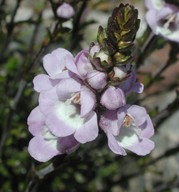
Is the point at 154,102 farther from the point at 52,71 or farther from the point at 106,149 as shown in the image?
the point at 52,71

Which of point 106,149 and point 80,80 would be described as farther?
point 106,149

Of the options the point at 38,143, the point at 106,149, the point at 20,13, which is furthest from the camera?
the point at 20,13

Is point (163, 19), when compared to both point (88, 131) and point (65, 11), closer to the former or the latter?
point (65, 11)

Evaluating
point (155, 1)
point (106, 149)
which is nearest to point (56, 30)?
point (155, 1)

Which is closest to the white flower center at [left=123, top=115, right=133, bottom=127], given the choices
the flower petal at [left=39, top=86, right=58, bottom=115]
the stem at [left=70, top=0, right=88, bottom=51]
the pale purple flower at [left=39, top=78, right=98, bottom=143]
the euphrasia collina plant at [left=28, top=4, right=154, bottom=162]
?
the euphrasia collina plant at [left=28, top=4, right=154, bottom=162]

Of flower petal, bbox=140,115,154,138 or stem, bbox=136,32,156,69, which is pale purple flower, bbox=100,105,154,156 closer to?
flower petal, bbox=140,115,154,138

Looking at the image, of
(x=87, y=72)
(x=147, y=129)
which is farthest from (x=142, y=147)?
(x=87, y=72)

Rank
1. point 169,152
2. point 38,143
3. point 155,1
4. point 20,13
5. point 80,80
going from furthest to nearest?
point 20,13 < point 169,152 < point 155,1 < point 38,143 < point 80,80
